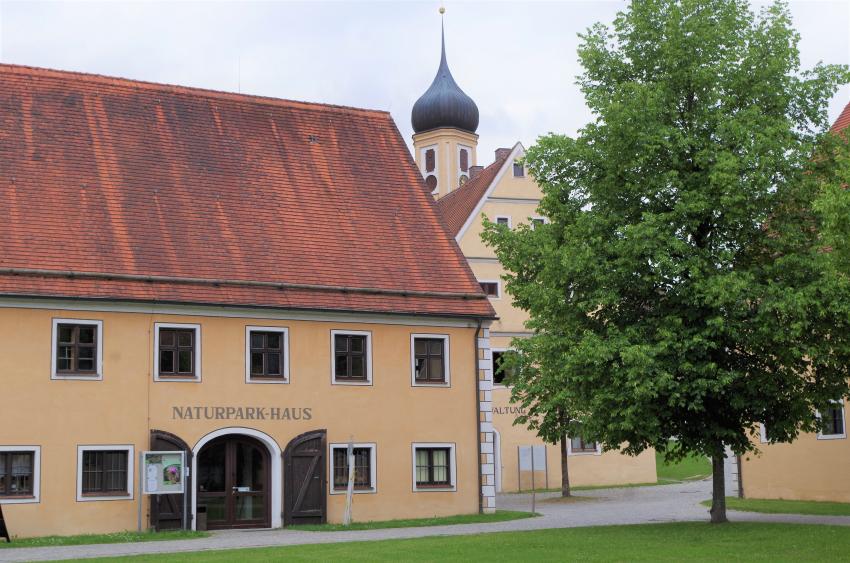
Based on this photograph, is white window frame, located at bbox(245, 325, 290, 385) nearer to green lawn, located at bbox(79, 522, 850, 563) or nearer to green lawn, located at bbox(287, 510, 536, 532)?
green lawn, located at bbox(287, 510, 536, 532)

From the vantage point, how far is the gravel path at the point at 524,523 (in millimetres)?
22500

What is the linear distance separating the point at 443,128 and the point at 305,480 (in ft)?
144

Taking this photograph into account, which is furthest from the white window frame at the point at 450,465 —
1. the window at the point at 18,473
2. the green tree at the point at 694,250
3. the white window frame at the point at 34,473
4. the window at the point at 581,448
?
the window at the point at 581,448

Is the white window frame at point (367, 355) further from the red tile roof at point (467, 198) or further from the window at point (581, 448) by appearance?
the window at point (581, 448)

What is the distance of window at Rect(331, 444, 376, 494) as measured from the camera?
29.1 meters

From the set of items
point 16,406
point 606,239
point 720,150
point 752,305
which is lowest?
point 16,406

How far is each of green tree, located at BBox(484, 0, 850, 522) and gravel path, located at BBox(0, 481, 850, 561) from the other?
3.44 metres

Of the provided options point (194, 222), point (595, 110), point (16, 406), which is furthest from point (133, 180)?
point (595, 110)

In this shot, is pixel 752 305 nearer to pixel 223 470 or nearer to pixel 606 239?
pixel 606 239

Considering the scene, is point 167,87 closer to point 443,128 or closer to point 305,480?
point 305,480

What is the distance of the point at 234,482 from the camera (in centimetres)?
2811

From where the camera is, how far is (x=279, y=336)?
2898 centimetres

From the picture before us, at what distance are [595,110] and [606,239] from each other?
9.66 ft

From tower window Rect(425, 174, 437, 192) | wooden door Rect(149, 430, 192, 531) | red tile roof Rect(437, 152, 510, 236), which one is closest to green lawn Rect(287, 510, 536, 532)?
wooden door Rect(149, 430, 192, 531)
